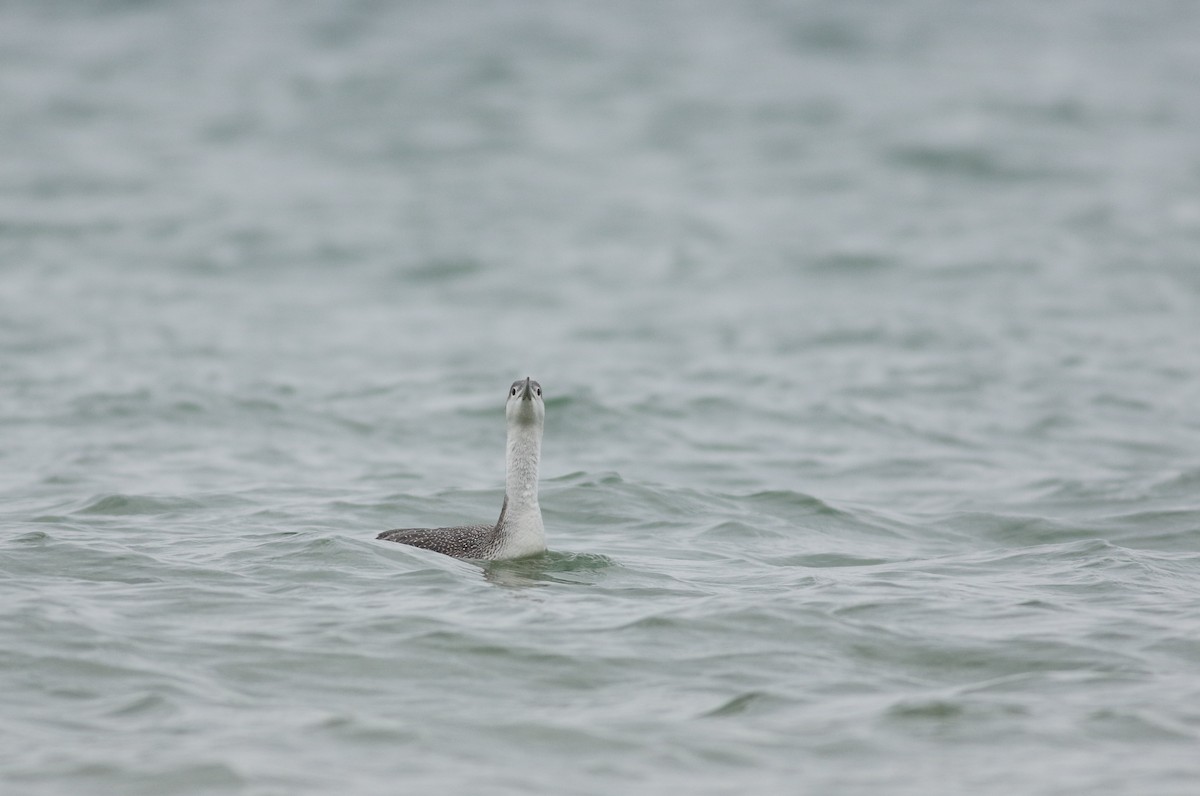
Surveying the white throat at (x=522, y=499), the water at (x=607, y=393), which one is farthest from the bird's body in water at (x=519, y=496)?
the water at (x=607, y=393)

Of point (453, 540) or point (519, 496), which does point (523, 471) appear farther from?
point (453, 540)

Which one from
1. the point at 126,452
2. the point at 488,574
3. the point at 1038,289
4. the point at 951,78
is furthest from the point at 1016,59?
the point at 488,574

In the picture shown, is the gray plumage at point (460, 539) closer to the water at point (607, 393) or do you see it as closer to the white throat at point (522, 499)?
the white throat at point (522, 499)

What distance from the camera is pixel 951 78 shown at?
1560 inches

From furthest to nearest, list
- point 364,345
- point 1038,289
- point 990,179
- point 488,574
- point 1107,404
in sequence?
point 990,179 < point 1038,289 < point 364,345 < point 1107,404 < point 488,574

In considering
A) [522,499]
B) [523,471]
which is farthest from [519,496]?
[523,471]

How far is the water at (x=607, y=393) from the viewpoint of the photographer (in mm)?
7867

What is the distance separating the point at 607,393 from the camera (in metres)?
19.6

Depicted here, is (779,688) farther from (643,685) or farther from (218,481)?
(218,481)

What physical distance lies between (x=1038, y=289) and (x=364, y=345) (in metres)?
11.2

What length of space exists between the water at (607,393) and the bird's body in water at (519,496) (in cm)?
20

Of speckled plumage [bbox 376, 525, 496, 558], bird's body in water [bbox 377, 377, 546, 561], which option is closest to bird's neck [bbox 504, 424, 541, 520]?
bird's body in water [bbox 377, 377, 546, 561]

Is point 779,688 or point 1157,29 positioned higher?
point 1157,29

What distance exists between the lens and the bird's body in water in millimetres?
10594
